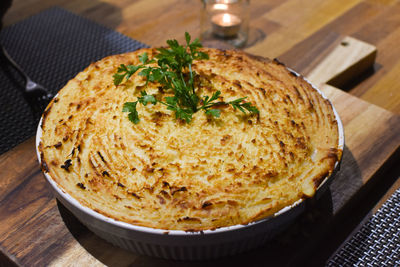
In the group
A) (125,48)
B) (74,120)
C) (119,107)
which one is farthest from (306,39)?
(74,120)

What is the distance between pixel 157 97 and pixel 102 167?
0.90ft

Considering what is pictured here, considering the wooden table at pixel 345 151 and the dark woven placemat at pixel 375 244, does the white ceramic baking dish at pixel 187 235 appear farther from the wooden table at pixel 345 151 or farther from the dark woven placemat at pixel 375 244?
the dark woven placemat at pixel 375 244

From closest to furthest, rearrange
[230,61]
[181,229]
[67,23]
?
1. [181,229]
2. [230,61]
3. [67,23]

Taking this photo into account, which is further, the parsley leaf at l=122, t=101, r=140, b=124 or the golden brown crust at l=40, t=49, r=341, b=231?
the parsley leaf at l=122, t=101, r=140, b=124

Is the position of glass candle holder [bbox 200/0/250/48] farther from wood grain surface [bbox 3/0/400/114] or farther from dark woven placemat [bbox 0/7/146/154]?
dark woven placemat [bbox 0/7/146/154]

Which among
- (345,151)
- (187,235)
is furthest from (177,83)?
(345,151)

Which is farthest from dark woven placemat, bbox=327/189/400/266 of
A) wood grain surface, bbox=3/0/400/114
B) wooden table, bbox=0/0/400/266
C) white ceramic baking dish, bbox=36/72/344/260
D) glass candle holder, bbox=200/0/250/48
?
glass candle holder, bbox=200/0/250/48

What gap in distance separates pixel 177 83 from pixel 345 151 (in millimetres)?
547

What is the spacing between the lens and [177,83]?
1088mm

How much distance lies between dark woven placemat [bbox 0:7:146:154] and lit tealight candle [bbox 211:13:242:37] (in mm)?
354

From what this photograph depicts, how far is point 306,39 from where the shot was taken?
1688mm

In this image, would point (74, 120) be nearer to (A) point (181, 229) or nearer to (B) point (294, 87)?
(A) point (181, 229)

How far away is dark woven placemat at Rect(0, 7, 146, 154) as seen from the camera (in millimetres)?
1399

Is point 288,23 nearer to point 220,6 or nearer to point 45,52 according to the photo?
point 220,6
